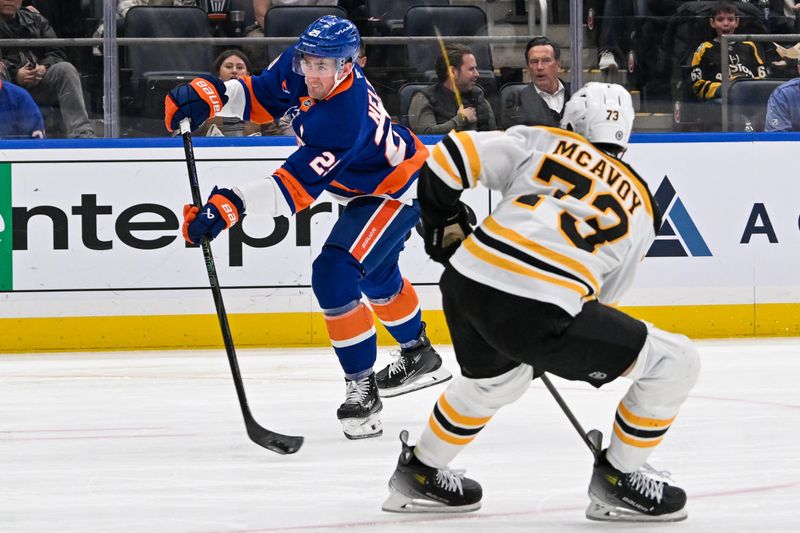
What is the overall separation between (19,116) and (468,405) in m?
3.80

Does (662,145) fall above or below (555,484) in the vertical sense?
above

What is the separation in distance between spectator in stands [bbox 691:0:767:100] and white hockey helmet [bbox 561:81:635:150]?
3592mm

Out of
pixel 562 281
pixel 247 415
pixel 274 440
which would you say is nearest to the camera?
pixel 562 281

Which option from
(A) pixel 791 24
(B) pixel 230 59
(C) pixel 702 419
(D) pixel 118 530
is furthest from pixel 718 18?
(D) pixel 118 530

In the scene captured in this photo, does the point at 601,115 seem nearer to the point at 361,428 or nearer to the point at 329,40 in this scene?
the point at 329,40

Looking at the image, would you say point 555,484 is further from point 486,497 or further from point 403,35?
point 403,35

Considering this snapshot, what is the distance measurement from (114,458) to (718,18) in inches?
157

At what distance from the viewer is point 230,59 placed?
5.76 metres

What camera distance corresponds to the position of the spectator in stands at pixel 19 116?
5734 millimetres

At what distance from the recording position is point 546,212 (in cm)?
244

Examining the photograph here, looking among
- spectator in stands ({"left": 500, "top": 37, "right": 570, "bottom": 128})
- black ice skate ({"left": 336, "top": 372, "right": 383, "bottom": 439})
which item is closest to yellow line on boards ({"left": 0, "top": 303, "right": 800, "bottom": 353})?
spectator in stands ({"left": 500, "top": 37, "right": 570, "bottom": 128})

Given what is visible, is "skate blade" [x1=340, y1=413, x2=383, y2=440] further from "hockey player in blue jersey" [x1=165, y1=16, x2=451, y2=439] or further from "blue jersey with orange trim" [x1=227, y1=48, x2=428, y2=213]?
"blue jersey with orange trim" [x1=227, y1=48, x2=428, y2=213]

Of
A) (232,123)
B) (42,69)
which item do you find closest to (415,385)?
(232,123)

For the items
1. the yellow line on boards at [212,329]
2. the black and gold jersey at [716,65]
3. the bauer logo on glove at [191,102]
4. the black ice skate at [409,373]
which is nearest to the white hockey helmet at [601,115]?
Answer: the bauer logo on glove at [191,102]
